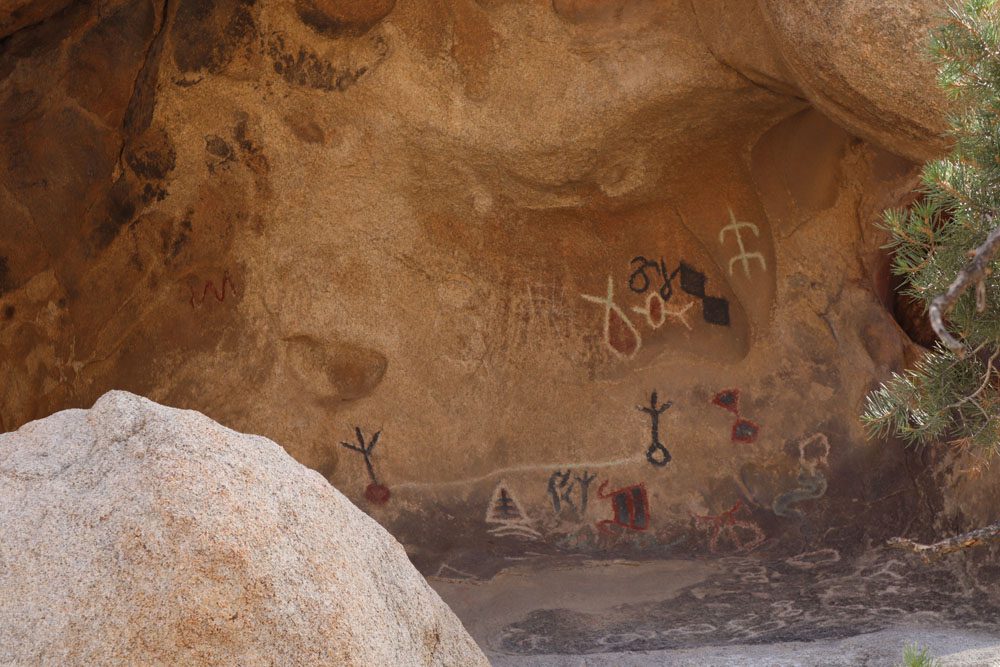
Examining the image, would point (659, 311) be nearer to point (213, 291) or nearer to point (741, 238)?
point (741, 238)

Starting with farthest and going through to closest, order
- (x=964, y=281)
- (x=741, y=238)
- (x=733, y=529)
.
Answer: (x=741, y=238) → (x=733, y=529) → (x=964, y=281)

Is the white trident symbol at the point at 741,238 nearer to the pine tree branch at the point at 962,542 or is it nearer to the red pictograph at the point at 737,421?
the red pictograph at the point at 737,421

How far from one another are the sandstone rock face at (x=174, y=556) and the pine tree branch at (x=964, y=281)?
3.57ft

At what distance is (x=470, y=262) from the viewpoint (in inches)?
178

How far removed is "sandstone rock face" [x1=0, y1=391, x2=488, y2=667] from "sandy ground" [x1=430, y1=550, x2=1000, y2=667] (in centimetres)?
159

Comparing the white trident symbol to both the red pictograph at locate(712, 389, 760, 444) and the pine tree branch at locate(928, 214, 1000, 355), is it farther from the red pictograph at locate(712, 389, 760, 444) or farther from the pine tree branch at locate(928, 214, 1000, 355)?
the pine tree branch at locate(928, 214, 1000, 355)

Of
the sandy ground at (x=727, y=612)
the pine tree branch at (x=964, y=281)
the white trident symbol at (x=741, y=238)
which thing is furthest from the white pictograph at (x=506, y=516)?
the pine tree branch at (x=964, y=281)

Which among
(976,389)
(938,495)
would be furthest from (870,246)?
(976,389)

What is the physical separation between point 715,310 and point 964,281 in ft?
8.87

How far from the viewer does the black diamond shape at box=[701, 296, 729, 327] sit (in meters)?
4.44

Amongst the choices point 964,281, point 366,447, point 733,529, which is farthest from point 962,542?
point 366,447

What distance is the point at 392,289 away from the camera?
4539 mm

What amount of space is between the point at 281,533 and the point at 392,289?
2575mm

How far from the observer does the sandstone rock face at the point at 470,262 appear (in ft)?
13.5
